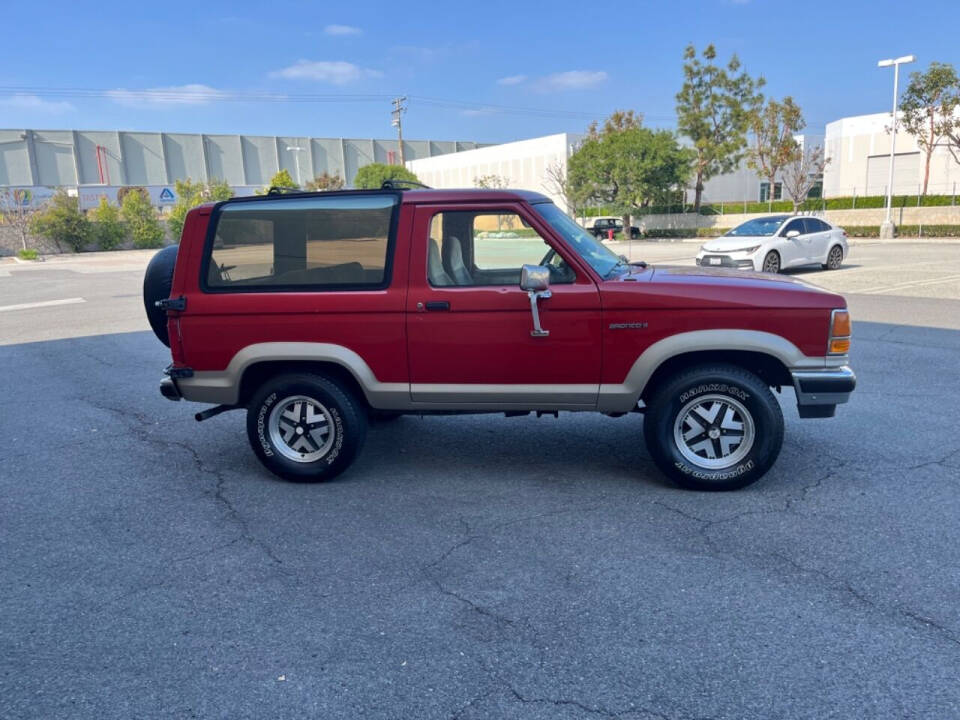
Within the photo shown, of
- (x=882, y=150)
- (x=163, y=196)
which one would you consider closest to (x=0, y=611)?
(x=882, y=150)

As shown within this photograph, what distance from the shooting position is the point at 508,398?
5.04 metres

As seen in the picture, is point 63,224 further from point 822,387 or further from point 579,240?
point 822,387

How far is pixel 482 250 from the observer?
5.23m

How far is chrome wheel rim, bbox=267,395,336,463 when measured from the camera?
5.29 metres

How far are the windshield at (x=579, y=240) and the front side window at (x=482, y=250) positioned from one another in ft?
0.51

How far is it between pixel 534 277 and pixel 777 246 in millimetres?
16191

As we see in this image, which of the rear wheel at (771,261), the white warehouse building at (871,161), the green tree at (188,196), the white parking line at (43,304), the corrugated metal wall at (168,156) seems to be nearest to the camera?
the white parking line at (43,304)

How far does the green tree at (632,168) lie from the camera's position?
47.2 meters

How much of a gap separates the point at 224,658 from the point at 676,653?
1940 mm

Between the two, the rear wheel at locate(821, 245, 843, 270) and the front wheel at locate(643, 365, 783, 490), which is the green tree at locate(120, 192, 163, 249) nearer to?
the rear wheel at locate(821, 245, 843, 270)

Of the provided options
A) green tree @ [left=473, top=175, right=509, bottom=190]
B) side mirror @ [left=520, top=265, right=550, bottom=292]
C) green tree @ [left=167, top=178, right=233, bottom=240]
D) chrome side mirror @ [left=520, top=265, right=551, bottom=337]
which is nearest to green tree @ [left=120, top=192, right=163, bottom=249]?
green tree @ [left=167, top=178, right=233, bottom=240]

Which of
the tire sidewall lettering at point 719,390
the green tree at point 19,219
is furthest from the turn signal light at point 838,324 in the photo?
the green tree at point 19,219

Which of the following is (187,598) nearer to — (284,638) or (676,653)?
(284,638)

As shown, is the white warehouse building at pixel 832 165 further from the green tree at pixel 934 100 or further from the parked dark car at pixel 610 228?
the parked dark car at pixel 610 228
